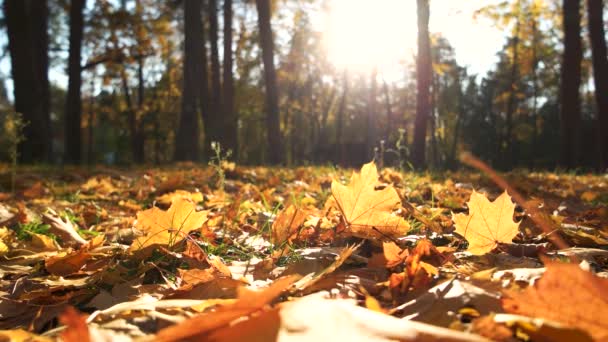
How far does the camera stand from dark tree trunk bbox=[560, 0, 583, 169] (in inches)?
427

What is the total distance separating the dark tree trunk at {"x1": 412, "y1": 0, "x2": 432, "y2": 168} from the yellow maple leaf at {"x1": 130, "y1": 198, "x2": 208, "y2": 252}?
8.35 metres

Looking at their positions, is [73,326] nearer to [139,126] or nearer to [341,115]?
[341,115]

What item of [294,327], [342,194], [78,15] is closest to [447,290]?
[294,327]

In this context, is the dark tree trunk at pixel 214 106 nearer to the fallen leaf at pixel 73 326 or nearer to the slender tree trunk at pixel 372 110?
the fallen leaf at pixel 73 326

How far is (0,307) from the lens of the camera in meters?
1.19

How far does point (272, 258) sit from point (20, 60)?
8936 mm

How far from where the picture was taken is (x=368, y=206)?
1.40 meters

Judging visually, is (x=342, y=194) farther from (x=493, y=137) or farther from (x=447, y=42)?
(x=493, y=137)

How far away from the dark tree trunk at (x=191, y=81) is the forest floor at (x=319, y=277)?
9.90 m

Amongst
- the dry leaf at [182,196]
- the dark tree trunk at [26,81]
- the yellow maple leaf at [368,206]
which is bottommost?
the dry leaf at [182,196]

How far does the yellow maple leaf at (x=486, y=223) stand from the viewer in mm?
1240

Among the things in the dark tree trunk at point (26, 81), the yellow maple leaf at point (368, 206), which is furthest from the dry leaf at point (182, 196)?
the dark tree trunk at point (26, 81)

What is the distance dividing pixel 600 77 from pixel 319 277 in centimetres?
1220

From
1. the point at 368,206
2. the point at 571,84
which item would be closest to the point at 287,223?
the point at 368,206
